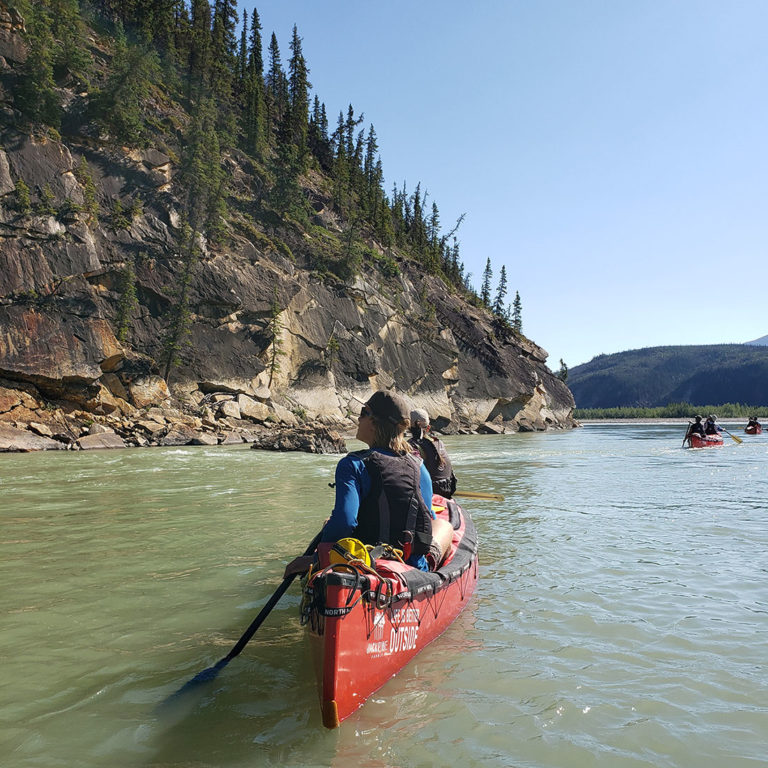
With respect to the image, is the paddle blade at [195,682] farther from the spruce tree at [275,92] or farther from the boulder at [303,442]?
the spruce tree at [275,92]

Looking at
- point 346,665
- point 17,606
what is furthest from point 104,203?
point 346,665

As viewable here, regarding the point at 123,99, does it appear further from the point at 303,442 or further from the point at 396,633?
the point at 396,633

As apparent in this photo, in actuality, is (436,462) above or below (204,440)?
above

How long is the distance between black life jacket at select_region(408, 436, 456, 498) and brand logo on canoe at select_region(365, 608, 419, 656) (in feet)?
12.2

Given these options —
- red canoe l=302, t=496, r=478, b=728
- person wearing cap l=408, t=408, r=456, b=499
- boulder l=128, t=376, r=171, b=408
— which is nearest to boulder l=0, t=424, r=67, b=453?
boulder l=128, t=376, r=171, b=408

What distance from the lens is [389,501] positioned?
4297 millimetres

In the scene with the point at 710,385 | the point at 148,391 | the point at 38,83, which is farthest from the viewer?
the point at 710,385

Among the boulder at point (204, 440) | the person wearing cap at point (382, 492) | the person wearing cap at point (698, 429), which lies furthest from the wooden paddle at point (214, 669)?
the person wearing cap at point (698, 429)

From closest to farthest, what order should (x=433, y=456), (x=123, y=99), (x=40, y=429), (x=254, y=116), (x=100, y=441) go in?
(x=433, y=456) < (x=40, y=429) < (x=100, y=441) < (x=123, y=99) < (x=254, y=116)

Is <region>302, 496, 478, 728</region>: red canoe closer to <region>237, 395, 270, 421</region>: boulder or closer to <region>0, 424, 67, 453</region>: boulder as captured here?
<region>0, 424, 67, 453</region>: boulder

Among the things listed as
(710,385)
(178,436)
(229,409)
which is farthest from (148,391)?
(710,385)

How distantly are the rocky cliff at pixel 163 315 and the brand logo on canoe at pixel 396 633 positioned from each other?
23749 mm

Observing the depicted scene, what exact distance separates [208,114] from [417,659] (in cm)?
4927

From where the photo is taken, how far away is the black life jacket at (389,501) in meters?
4.23
